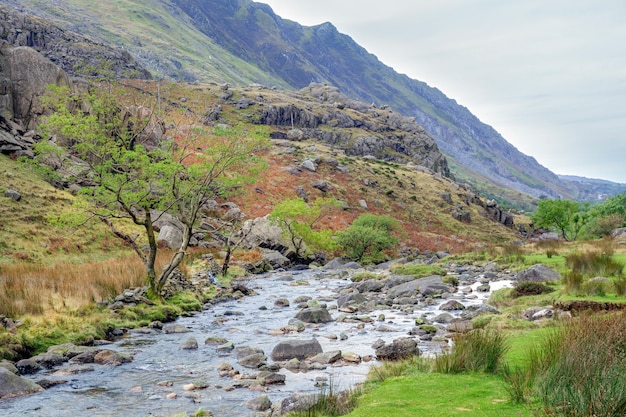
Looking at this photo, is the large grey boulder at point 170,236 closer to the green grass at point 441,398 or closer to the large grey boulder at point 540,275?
the large grey boulder at point 540,275

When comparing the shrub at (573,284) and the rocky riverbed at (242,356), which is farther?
the shrub at (573,284)

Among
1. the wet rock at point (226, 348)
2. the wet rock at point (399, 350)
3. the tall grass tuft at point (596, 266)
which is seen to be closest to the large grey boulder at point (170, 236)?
the wet rock at point (226, 348)

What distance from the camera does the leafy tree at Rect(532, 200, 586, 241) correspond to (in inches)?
2933

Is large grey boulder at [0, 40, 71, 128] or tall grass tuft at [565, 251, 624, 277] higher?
large grey boulder at [0, 40, 71, 128]

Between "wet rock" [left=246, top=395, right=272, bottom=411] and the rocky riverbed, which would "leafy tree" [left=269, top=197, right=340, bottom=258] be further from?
"wet rock" [left=246, top=395, right=272, bottom=411]

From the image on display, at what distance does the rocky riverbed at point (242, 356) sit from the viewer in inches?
407

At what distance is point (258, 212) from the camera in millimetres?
58156

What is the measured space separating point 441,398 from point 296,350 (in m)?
7.93

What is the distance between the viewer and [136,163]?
20.2 meters

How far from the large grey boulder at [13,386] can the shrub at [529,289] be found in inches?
663

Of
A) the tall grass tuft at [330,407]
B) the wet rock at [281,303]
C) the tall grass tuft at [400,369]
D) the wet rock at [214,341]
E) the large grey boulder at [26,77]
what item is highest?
the large grey boulder at [26,77]

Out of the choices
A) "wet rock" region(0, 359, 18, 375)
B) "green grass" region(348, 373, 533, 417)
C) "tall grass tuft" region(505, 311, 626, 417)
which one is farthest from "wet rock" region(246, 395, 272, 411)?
"wet rock" region(0, 359, 18, 375)

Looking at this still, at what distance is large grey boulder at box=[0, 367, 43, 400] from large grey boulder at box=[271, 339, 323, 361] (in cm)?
630

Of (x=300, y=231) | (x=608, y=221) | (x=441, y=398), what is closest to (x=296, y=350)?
(x=441, y=398)
